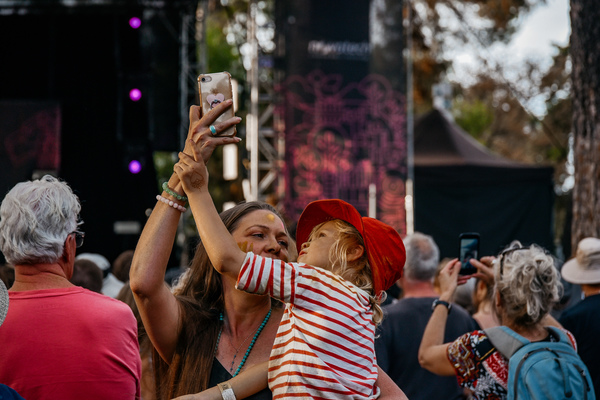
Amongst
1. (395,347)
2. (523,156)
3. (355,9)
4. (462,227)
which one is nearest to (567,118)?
(523,156)

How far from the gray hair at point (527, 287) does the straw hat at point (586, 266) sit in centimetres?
146

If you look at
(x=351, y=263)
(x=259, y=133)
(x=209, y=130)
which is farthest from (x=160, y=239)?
(x=259, y=133)

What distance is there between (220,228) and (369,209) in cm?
692

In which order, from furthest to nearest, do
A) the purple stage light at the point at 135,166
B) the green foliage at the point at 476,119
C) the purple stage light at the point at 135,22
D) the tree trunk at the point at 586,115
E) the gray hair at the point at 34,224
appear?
the green foliage at the point at 476,119 → the purple stage light at the point at 135,166 → the purple stage light at the point at 135,22 → the tree trunk at the point at 586,115 → the gray hair at the point at 34,224

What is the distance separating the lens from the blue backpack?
2.96m

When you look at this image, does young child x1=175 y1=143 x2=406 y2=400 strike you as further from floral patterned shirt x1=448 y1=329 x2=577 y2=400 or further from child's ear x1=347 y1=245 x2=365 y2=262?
floral patterned shirt x1=448 y1=329 x2=577 y2=400

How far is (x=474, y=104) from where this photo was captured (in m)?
26.2

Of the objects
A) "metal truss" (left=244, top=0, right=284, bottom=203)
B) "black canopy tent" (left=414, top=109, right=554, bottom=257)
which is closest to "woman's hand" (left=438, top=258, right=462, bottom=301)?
"metal truss" (left=244, top=0, right=284, bottom=203)

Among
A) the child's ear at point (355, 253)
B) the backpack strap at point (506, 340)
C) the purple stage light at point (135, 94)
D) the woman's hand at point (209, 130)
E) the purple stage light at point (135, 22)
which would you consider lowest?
the backpack strap at point (506, 340)

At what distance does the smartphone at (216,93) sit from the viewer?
2.02 meters

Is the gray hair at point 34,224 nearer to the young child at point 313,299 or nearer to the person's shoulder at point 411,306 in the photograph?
the young child at point 313,299

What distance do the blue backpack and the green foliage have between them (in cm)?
2230

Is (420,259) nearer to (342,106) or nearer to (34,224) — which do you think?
(34,224)

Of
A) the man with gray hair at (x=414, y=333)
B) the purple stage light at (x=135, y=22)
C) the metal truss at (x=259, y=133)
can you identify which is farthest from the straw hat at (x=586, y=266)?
the purple stage light at (x=135, y=22)
